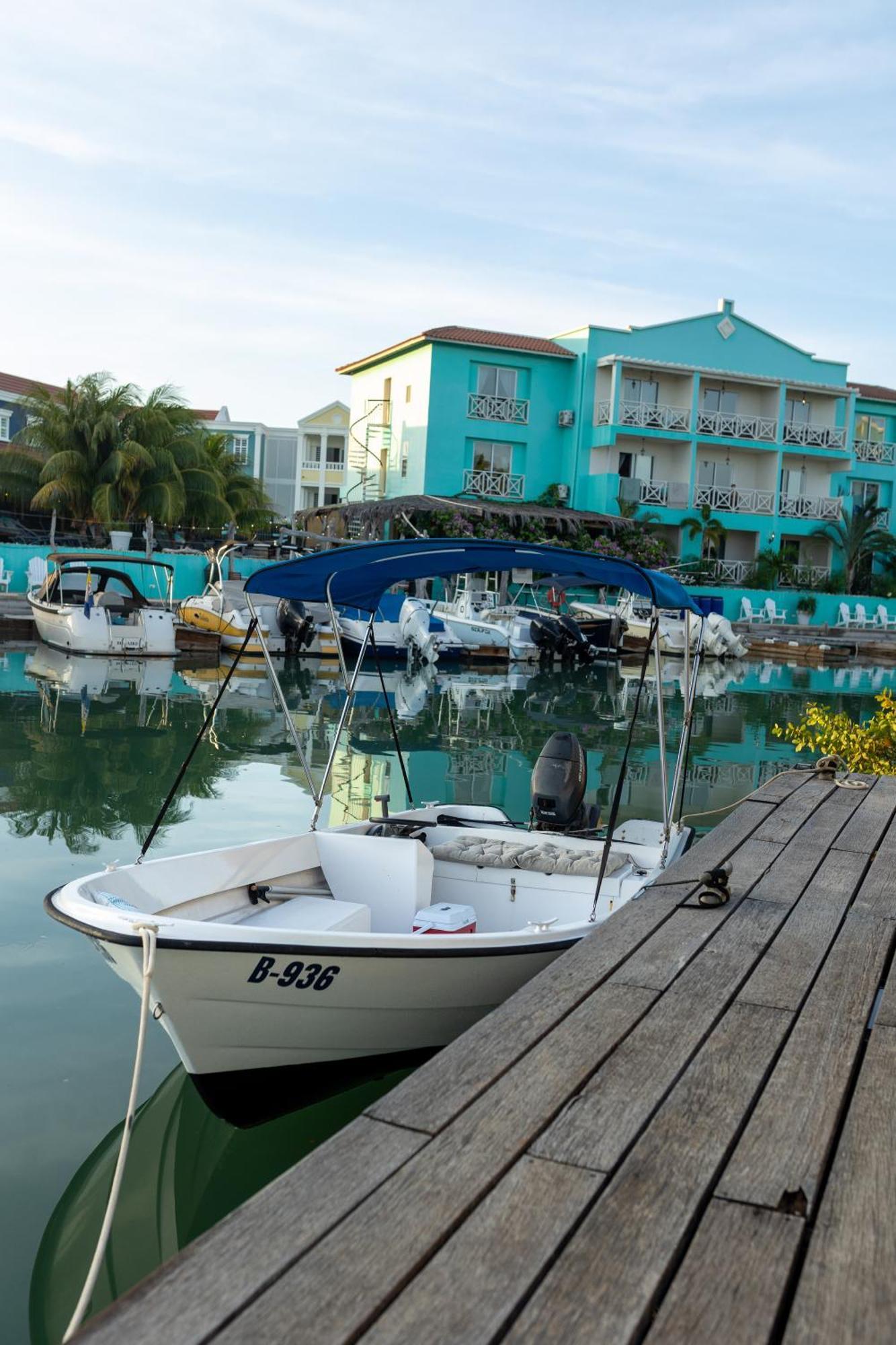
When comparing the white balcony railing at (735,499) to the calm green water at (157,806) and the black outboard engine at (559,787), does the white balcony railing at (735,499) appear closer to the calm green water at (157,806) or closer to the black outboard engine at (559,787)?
the calm green water at (157,806)

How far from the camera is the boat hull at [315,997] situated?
4516 millimetres

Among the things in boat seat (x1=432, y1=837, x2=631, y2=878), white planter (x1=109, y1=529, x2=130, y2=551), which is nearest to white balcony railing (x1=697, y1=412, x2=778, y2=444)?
white planter (x1=109, y1=529, x2=130, y2=551)

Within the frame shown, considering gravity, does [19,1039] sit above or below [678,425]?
below

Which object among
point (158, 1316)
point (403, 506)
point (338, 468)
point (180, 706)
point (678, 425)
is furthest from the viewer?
point (338, 468)

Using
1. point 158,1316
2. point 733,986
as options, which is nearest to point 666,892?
point 733,986

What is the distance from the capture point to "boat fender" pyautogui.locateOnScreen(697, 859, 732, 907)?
17.2 feet

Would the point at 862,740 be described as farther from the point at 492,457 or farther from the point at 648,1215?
the point at 492,457

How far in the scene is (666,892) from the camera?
5551 millimetres

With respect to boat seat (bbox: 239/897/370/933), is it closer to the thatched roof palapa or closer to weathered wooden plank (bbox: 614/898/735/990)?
weathered wooden plank (bbox: 614/898/735/990)

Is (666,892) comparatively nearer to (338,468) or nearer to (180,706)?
(180,706)

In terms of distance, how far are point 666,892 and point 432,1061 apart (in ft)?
7.95

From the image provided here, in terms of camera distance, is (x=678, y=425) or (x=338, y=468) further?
(x=338, y=468)

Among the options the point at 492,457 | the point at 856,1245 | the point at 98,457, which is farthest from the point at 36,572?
the point at 856,1245

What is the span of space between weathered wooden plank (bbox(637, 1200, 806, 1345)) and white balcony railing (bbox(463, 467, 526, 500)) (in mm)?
37395
